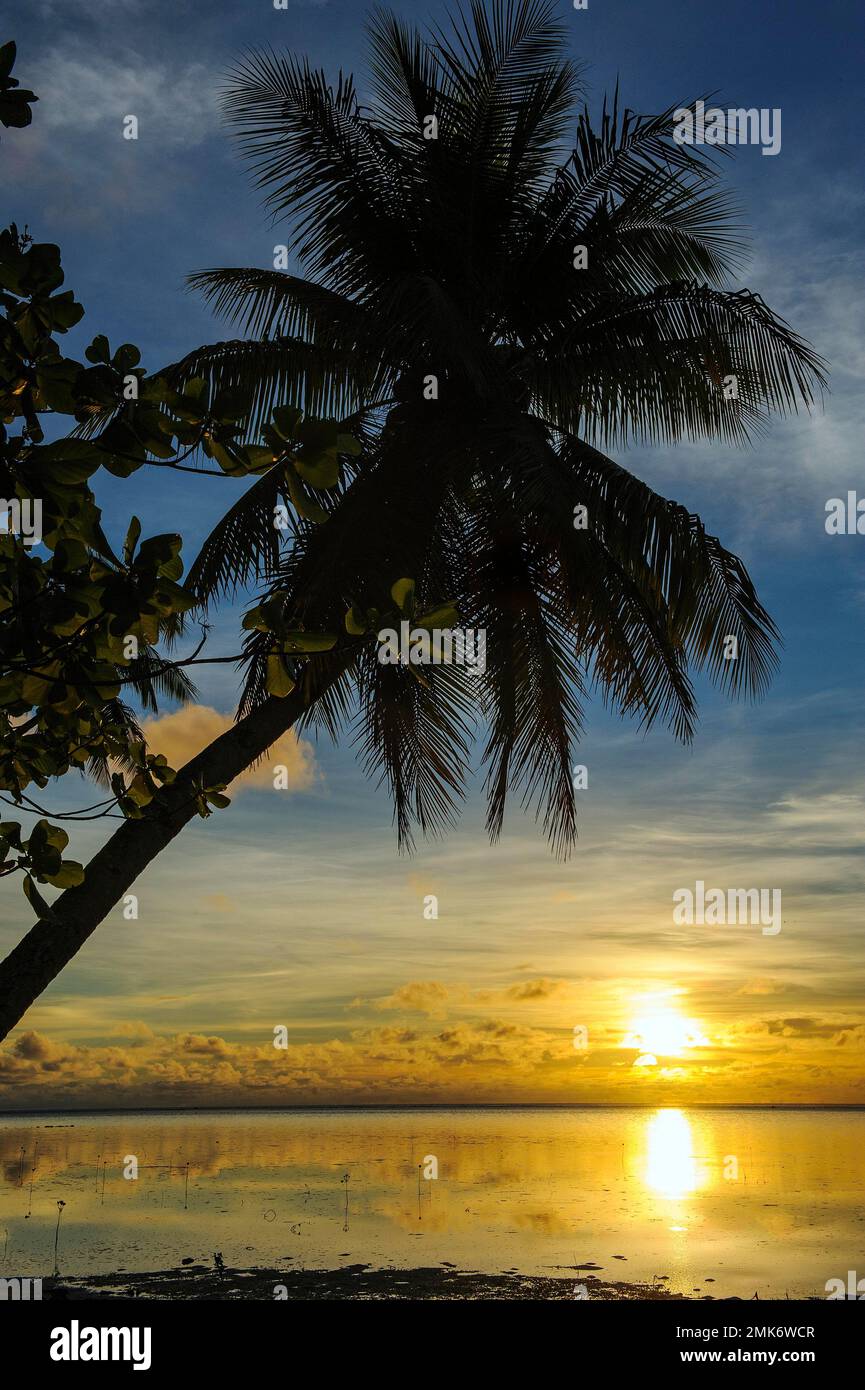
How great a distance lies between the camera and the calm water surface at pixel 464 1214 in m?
19.5

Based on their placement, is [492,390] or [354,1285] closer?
[492,390]

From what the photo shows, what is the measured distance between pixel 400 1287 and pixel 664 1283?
4.42 m

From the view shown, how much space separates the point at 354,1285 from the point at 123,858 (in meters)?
11.8

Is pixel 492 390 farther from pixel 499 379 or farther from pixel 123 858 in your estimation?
pixel 123 858

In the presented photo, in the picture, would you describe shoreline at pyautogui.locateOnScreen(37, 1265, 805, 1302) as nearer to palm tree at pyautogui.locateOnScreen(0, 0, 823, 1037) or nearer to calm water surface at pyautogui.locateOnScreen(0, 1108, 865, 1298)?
calm water surface at pyautogui.locateOnScreen(0, 1108, 865, 1298)

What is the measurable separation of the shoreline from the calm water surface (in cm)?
138

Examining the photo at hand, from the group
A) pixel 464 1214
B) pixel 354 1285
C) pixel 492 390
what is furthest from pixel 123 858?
pixel 464 1214

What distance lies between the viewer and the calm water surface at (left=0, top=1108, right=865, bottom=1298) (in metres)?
19.5

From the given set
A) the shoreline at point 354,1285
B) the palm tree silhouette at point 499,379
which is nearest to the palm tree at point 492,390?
the palm tree silhouette at point 499,379

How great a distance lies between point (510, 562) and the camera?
8.96m

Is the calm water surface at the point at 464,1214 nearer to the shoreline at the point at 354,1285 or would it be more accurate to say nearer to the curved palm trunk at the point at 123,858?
the shoreline at the point at 354,1285

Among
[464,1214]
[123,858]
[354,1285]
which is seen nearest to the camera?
[123,858]

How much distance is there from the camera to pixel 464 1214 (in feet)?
87.4
